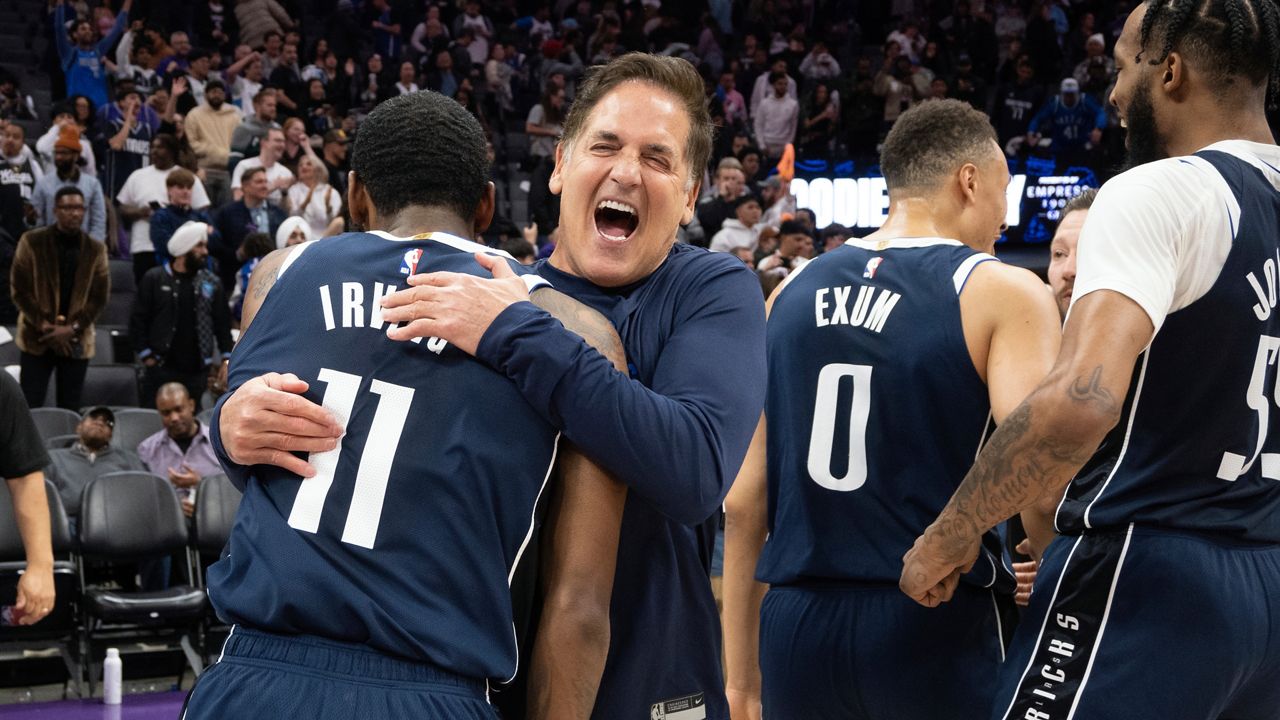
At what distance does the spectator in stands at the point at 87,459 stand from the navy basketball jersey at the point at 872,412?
6.56m

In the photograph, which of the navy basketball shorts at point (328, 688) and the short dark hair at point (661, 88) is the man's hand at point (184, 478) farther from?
the navy basketball shorts at point (328, 688)

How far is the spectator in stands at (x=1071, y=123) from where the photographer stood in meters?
18.3

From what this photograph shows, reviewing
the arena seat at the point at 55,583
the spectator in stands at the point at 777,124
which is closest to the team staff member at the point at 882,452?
the arena seat at the point at 55,583

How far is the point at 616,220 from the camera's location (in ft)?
8.92

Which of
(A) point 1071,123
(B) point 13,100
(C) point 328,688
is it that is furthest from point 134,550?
(A) point 1071,123

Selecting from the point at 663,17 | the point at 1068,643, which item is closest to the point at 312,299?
the point at 1068,643

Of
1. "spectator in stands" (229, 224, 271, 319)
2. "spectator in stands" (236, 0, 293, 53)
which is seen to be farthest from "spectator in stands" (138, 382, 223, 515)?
"spectator in stands" (236, 0, 293, 53)

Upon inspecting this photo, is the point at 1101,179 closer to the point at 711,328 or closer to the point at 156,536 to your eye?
the point at 156,536

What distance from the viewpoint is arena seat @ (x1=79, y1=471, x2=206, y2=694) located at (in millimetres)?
7973

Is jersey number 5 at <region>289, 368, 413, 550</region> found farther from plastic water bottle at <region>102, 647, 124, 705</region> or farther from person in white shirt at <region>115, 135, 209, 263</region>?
person in white shirt at <region>115, 135, 209, 263</region>

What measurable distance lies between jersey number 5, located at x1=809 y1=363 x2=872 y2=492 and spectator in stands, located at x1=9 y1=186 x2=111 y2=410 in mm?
8382

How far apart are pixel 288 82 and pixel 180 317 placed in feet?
17.7

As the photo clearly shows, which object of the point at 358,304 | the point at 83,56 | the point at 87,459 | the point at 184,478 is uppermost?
the point at 358,304

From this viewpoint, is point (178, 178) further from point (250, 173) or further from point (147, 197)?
point (147, 197)
